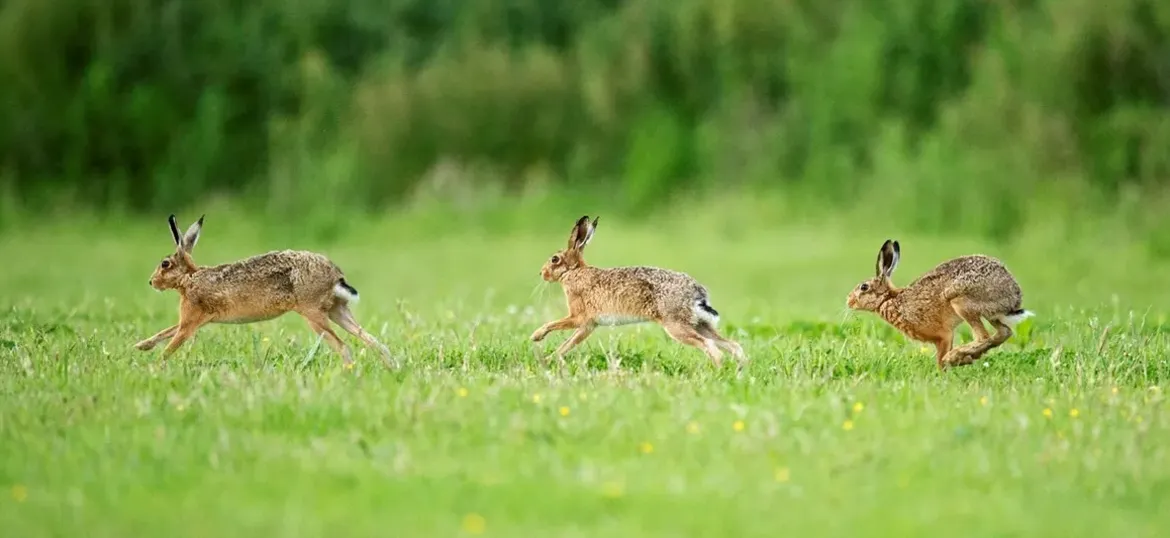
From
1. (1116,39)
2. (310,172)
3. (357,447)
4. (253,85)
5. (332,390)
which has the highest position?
(253,85)

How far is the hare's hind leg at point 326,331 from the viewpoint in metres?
11.5

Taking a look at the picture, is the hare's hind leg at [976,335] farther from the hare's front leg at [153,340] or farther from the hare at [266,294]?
the hare's front leg at [153,340]

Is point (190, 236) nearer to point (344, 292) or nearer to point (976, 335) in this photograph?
point (344, 292)

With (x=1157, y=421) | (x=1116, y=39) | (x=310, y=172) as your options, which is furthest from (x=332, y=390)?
(x=310, y=172)

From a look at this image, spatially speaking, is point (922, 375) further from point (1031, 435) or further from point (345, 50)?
point (345, 50)

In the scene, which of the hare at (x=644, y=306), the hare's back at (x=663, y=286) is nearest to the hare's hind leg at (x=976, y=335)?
the hare at (x=644, y=306)

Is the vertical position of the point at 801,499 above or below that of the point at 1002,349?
below

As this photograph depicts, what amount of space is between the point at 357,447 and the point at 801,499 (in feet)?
7.72

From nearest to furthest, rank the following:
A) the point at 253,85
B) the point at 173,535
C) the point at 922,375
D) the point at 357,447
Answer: the point at 173,535 → the point at 357,447 → the point at 922,375 → the point at 253,85

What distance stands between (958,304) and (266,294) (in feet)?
16.9

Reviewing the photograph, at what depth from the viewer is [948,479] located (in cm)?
774

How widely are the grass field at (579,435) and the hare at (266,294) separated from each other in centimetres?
25

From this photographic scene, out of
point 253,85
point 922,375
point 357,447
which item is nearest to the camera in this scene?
point 357,447

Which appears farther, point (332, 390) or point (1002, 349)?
point (1002, 349)
